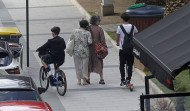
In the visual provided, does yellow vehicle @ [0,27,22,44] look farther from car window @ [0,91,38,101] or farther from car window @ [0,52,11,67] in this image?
car window @ [0,91,38,101]

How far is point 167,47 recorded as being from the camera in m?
7.05

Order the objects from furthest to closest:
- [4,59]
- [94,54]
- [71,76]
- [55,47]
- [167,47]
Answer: [71,76], [94,54], [55,47], [4,59], [167,47]

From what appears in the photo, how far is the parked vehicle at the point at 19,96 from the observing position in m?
9.41

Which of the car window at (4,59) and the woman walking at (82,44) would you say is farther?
the woman walking at (82,44)

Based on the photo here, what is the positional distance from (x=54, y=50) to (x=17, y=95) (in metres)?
3.95

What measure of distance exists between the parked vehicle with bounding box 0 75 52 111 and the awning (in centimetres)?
220

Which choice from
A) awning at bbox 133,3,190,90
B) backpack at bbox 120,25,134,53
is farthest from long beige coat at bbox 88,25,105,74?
awning at bbox 133,3,190,90

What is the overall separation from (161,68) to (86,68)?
7.89m

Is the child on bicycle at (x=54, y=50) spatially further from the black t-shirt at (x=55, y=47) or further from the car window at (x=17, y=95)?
the car window at (x=17, y=95)

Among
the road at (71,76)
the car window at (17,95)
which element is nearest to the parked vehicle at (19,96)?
the car window at (17,95)

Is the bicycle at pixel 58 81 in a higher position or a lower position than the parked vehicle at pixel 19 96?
lower

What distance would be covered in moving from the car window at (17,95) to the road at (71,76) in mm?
2963

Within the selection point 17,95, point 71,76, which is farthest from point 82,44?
point 17,95

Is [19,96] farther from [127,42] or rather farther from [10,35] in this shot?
[10,35]
